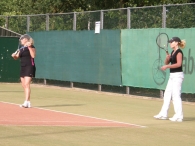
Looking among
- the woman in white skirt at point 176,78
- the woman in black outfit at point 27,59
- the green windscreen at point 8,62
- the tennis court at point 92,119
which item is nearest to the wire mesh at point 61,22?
the green windscreen at point 8,62

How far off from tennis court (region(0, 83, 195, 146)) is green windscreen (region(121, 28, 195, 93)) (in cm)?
53

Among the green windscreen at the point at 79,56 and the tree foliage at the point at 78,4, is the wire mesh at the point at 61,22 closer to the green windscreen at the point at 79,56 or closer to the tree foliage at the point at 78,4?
the green windscreen at the point at 79,56

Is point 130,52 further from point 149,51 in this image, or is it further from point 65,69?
point 65,69

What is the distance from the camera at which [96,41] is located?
20.6m

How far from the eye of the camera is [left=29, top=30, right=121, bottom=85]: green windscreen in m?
19.9

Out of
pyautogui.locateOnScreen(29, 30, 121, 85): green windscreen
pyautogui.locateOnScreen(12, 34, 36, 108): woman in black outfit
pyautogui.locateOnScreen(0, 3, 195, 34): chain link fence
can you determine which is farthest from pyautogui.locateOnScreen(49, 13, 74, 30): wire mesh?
pyautogui.locateOnScreen(12, 34, 36, 108): woman in black outfit

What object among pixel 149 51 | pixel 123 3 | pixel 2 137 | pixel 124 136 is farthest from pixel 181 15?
pixel 123 3

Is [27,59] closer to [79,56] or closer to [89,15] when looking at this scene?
[79,56]

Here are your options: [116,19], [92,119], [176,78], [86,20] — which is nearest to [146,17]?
[116,19]

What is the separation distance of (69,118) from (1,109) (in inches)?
89.3

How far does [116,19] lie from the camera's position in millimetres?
20078

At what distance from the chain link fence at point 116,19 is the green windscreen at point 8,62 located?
998 mm

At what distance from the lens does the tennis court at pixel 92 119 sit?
9789mm

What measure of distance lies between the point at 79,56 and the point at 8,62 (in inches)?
167
